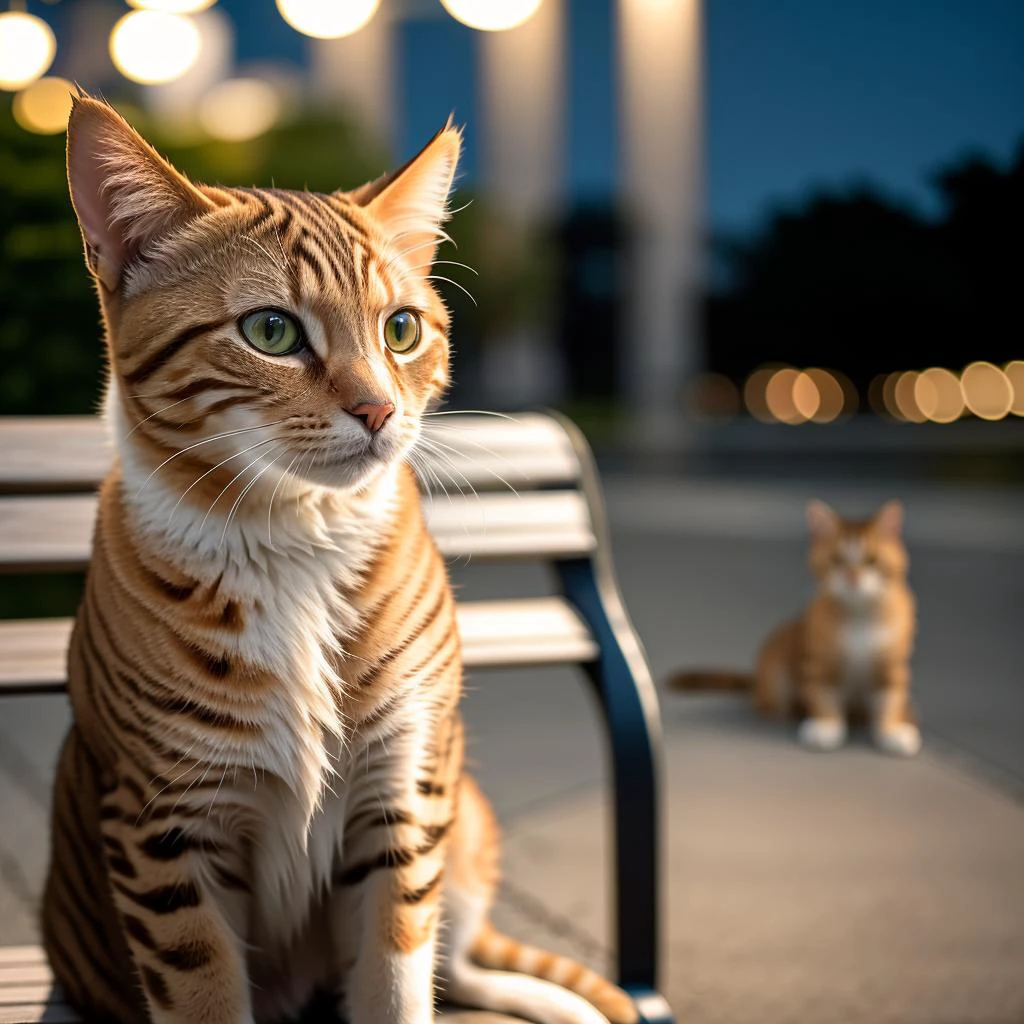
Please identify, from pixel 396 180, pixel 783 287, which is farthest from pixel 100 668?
pixel 783 287

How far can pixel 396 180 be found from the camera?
1506 millimetres

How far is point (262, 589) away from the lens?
1410 mm

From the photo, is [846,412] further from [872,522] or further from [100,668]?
[100,668]

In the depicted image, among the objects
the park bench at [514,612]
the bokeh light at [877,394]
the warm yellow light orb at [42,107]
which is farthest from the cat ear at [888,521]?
the bokeh light at [877,394]

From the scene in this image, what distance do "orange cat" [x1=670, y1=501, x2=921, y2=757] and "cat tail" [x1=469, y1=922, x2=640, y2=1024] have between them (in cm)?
231

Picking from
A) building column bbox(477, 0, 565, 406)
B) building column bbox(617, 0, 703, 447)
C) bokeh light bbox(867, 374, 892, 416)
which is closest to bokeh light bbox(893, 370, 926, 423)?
bokeh light bbox(867, 374, 892, 416)

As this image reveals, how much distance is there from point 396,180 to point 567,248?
65.5ft

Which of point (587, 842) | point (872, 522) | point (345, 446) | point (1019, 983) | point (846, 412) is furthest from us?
point (846, 412)

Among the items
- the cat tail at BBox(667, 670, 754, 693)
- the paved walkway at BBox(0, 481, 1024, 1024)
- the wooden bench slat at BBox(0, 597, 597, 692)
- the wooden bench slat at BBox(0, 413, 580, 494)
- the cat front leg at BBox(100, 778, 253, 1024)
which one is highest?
the wooden bench slat at BBox(0, 413, 580, 494)

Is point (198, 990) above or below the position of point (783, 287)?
below

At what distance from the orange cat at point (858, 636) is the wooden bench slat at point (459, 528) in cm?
209

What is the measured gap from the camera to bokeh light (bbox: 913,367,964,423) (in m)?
12.6

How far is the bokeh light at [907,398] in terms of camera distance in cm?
1318

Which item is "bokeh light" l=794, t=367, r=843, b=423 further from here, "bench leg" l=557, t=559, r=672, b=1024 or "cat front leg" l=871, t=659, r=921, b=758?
"bench leg" l=557, t=559, r=672, b=1024
